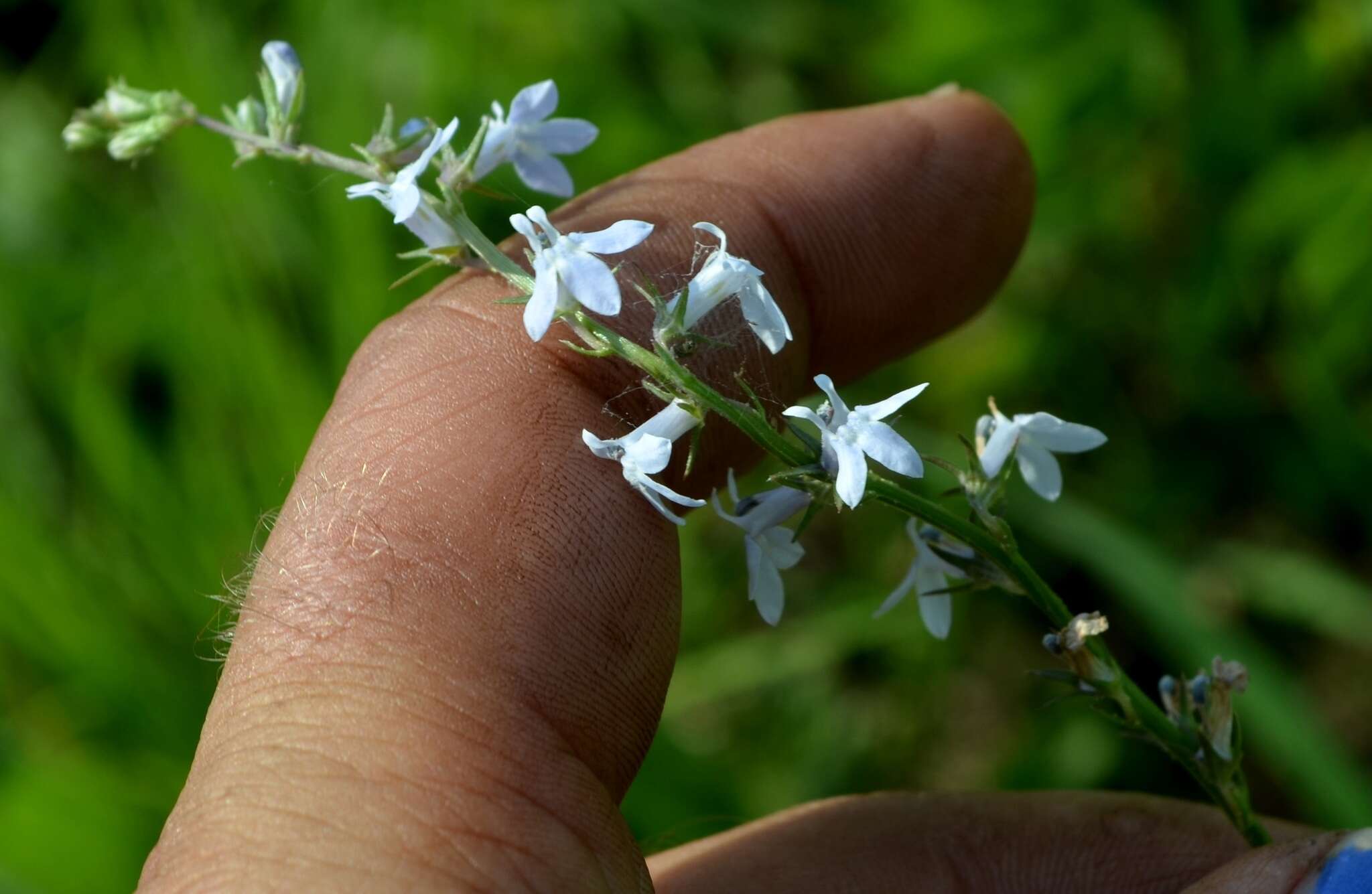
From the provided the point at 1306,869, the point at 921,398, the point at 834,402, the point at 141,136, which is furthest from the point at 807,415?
the point at 921,398

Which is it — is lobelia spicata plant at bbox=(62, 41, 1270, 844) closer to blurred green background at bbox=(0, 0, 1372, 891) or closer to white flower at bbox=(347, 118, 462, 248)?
white flower at bbox=(347, 118, 462, 248)

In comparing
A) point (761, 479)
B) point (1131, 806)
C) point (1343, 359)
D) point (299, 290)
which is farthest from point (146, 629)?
point (1343, 359)

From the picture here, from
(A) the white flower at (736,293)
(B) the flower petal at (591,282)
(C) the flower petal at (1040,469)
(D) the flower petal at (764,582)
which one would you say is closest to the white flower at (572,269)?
(B) the flower petal at (591,282)

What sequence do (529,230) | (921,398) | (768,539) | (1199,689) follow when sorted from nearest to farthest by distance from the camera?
1. (529,230)
2. (768,539)
3. (1199,689)
4. (921,398)

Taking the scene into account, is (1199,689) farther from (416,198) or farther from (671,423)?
(416,198)

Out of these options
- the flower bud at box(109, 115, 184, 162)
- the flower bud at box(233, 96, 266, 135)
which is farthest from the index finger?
the flower bud at box(109, 115, 184, 162)

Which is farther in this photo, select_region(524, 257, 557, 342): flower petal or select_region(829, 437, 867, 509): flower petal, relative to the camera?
select_region(524, 257, 557, 342): flower petal
